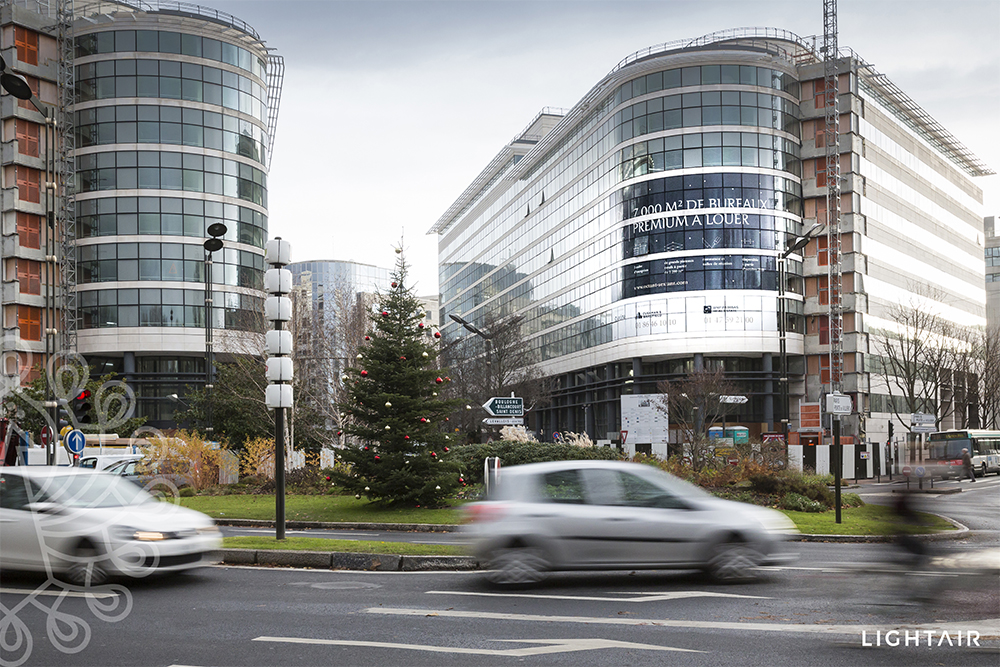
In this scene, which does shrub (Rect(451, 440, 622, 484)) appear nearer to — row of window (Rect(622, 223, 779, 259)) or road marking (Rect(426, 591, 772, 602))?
road marking (Rect(426, 591, 772, 602))

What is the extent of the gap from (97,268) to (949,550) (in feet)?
209

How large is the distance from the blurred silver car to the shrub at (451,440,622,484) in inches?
518

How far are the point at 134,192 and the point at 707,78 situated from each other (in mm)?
40037

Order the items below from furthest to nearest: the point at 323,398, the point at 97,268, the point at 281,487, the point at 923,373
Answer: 1. the point at 923,373
2. the point at 97,268
3. the point at 323,398
4. the point at 281,487

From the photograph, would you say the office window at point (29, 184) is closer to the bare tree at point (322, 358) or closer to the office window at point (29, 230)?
the office window at point (29, 230)

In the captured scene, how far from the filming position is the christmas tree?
22766 millimetres

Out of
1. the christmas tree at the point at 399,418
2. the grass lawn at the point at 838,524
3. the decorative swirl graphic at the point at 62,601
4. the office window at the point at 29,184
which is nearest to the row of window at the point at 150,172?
the office window at the point at 29,184

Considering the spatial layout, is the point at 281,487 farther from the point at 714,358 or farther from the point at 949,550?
the point at 714,358

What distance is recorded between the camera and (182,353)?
63719 millimetres

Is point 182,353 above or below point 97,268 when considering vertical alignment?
below

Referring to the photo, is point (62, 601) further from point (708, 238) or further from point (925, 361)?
point (925, 361)

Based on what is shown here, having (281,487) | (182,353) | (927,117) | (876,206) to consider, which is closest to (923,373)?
(876,206)

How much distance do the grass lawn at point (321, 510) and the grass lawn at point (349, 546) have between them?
6.68 m

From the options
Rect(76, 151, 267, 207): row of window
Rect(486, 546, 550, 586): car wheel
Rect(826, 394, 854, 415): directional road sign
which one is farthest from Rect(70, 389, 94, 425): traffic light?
Rect(76, 151, 267, 207): row of window
